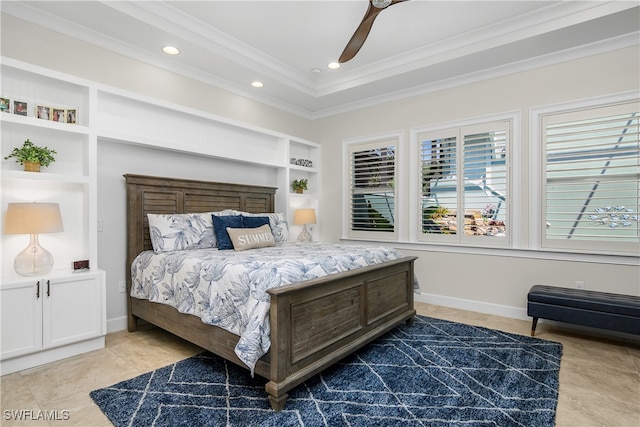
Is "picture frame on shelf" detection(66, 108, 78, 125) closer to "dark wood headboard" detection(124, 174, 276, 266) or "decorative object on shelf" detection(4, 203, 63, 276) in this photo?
"dark wood headboard" detection(124, 174, 276, 266)

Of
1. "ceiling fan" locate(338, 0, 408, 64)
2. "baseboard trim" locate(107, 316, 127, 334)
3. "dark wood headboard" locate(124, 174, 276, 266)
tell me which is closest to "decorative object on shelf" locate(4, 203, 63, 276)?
"dark wood headboard" locate(124, 174, 276, 266)

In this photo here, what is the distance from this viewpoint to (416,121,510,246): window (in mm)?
3963

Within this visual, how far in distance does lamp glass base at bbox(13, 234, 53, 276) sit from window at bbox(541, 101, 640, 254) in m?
4.74

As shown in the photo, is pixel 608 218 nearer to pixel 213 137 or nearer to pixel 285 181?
pixel 285 181

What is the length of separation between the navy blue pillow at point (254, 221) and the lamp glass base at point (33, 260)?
1.75 m

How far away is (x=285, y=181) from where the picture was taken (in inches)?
198

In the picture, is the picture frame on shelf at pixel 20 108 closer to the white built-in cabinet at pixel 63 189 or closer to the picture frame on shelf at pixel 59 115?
the white built-in cabinet at pixel 63 189

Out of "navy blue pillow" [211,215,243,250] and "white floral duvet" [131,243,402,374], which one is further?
"navy blue pillow" [211,215,243,250]

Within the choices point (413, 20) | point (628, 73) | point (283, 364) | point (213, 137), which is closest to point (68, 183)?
point (213, 137)

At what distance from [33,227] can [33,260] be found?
0.34m

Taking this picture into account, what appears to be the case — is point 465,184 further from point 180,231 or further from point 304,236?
point 180,231

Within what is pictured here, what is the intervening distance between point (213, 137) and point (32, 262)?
2.28 m

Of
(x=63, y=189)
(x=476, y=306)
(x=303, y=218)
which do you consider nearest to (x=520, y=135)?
(x=476, y=306)

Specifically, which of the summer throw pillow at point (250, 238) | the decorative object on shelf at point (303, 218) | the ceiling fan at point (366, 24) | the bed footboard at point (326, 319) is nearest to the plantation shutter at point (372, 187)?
the decorative object on shelf at point (303, 218)
